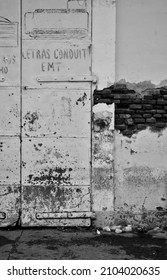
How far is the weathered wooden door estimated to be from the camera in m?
5.61

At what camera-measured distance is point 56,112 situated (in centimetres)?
569

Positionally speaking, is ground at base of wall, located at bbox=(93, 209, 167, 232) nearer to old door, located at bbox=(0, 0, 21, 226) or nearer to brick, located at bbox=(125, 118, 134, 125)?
brick, located at bbox=(125, 118, 134, 125)

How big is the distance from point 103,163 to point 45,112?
93cm

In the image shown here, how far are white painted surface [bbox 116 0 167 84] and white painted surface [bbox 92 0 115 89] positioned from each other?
94mm

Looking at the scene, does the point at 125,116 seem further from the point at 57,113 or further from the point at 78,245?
the point at 78,245

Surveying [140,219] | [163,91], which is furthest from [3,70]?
[140,219]

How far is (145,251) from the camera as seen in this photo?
494 centimetres

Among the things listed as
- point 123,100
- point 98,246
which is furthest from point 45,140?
point 98,246

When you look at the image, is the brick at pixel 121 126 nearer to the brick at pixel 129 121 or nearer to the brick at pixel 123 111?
the brick at pixel 129 121

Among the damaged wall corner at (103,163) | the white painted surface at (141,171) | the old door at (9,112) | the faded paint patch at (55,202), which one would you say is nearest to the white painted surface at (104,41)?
the damaged wall corner at (103,163)

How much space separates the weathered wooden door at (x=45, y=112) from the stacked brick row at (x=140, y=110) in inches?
16.0

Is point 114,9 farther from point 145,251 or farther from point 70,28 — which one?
point 145,251

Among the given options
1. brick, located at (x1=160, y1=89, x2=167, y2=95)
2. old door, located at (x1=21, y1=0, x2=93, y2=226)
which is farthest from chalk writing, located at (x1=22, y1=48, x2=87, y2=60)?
brick, located at (x1=160, y1=89, x2=167, y2=95)
